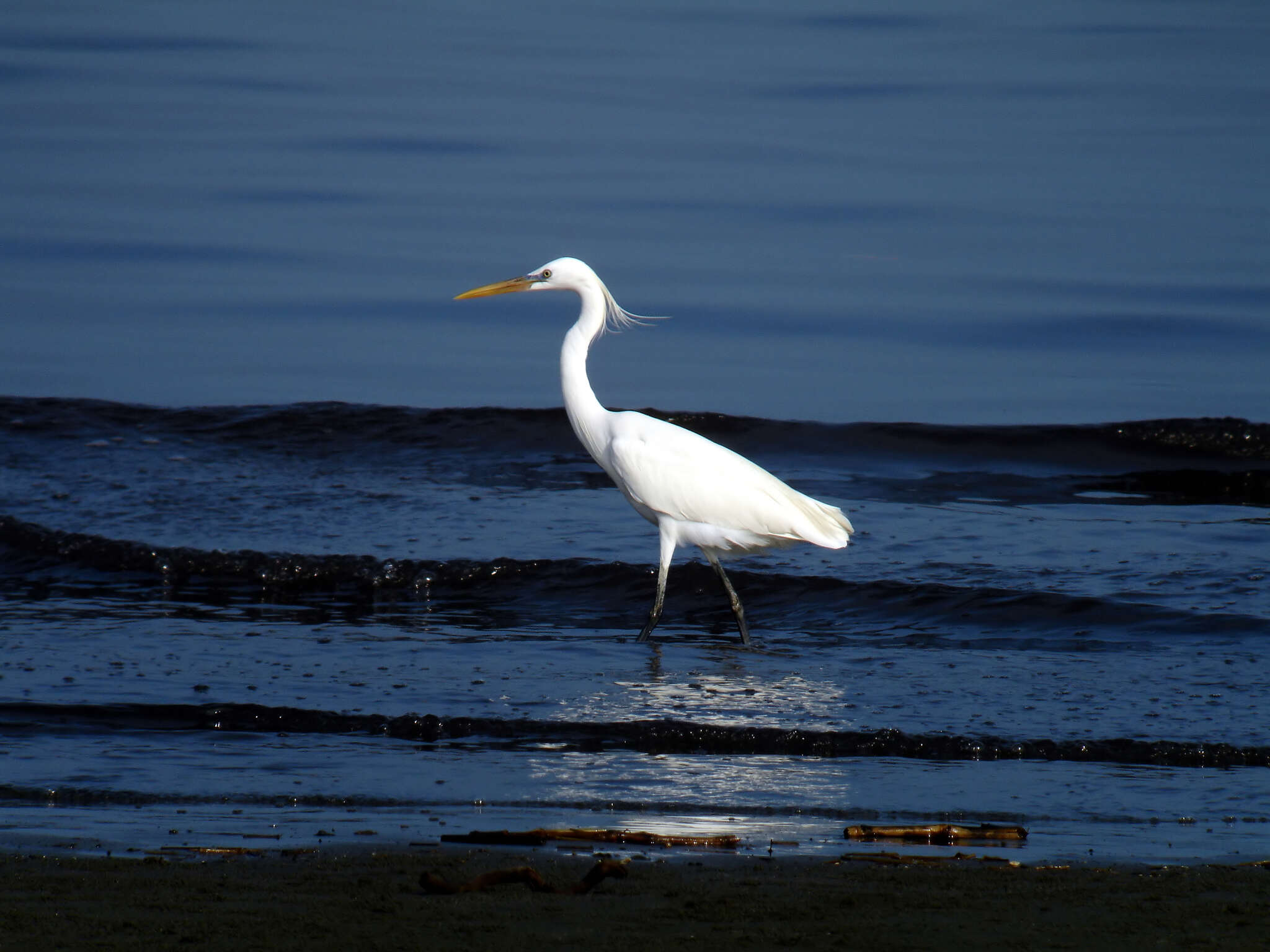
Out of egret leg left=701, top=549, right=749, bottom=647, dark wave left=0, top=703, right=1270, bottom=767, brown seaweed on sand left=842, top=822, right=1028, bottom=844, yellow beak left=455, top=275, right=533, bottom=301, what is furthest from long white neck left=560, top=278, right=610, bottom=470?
brown seaweed on sand left=842, top=822, right=1028, bottom=844

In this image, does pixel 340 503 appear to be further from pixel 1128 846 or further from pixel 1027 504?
pixel 1128 846

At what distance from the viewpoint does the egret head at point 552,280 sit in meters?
8.01

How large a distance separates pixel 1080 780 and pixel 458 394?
8.45 m

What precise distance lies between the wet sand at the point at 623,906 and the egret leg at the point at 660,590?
3.51 metres

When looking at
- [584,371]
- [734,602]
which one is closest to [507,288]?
[584,371]

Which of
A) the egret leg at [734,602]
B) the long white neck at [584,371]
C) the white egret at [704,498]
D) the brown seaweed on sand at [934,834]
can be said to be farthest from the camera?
the long white neck at [584,371]

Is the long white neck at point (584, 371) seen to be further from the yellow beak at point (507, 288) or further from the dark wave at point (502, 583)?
the dark wave at point (502, 583)

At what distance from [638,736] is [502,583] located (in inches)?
112

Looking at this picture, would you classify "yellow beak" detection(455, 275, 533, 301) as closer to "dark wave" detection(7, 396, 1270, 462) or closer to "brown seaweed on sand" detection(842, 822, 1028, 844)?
"dark wave" detection(7, 396, 1270, 462)

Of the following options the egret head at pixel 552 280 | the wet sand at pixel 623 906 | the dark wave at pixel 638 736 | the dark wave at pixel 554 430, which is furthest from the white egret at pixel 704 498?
the wet sand at pixel 623 906

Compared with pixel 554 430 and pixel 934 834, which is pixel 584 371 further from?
pixel 934 834

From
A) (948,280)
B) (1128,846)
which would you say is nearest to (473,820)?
(1128,846)

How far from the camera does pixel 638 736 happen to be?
4.83m

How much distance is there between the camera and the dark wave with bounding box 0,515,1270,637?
6969 millimetres
